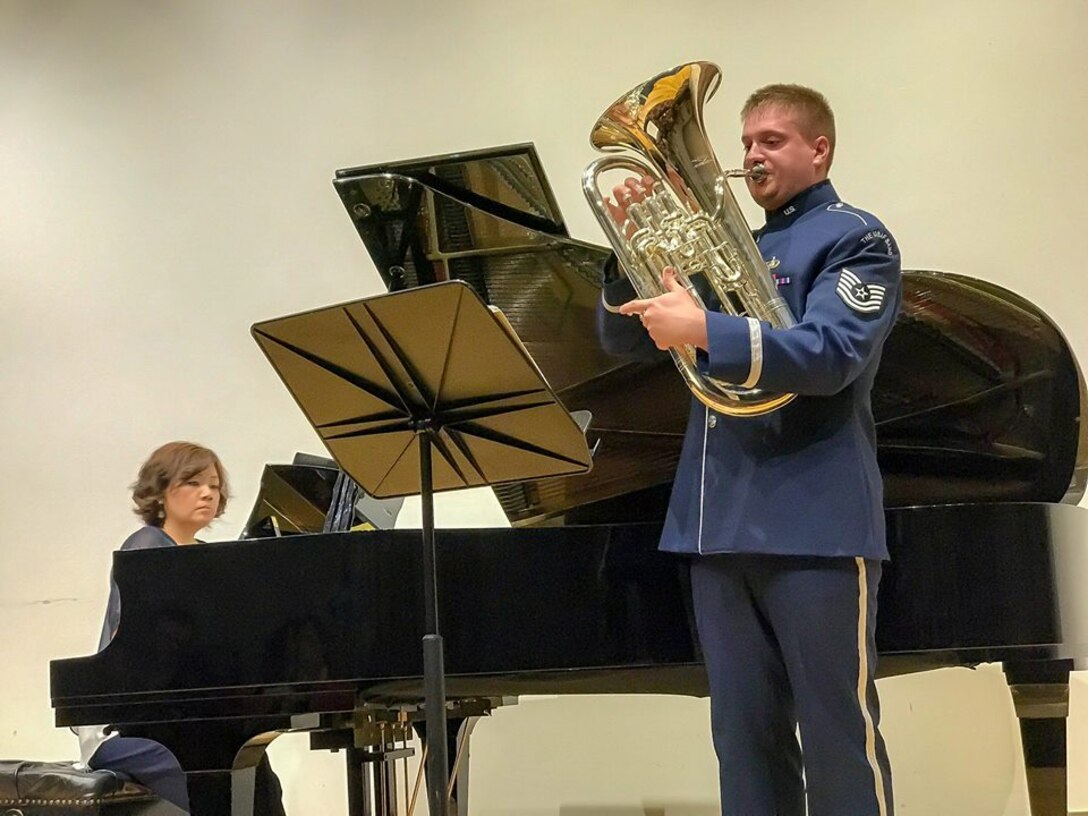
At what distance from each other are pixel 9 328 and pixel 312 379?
326 centimetres

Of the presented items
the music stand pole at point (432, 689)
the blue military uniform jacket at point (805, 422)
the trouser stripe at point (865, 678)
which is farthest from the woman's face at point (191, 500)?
the trouser stripe at point (865, 678)

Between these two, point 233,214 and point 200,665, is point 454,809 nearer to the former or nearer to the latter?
point 200,665

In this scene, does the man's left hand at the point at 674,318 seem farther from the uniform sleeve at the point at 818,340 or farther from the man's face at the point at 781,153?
the man's face at the point at 781,153

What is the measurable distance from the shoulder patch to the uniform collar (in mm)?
205

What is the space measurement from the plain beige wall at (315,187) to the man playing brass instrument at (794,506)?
85.1 inches

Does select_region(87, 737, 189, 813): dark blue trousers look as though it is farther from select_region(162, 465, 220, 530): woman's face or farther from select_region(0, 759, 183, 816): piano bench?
select_region(162, 465, 220, 530): woman's face

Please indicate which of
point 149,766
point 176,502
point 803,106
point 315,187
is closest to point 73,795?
point 149,766

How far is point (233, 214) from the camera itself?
4.56m

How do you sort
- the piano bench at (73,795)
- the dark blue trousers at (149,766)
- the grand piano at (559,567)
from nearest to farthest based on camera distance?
the grand piano at (559,567) < the piano bench at (73,795) < the dark blue trousers at (149,766)

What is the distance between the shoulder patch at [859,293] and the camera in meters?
1.83

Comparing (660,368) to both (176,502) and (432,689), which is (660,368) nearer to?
(432,689)

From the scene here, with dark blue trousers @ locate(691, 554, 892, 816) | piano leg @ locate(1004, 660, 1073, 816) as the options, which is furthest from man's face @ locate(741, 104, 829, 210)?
piano leg @ locate(1004, 660, 1073, 816)

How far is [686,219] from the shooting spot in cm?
196

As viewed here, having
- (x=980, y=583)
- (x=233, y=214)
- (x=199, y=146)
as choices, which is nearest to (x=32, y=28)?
(x=199, y=146)
